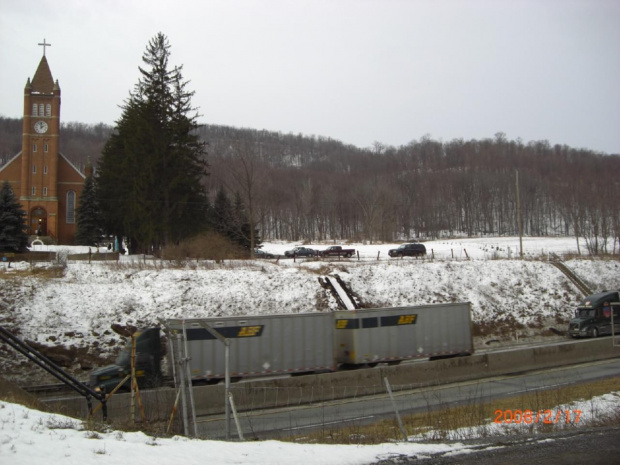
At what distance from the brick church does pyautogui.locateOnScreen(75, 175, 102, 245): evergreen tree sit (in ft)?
29.8

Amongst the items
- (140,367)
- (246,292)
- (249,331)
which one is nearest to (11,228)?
(246,292)

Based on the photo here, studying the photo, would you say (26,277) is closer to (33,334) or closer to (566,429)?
(33,334)

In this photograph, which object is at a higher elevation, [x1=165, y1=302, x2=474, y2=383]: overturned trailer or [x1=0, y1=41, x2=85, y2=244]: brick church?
[x1=0, y1=41, x2=85, y2=244]: brick church

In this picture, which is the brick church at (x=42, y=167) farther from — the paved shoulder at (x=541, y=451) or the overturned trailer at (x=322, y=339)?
the paved shoulder at (x=541, y=451)

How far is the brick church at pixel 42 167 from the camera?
2840 inches

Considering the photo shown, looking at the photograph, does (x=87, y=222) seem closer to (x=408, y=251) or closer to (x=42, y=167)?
(x=42, y=167)

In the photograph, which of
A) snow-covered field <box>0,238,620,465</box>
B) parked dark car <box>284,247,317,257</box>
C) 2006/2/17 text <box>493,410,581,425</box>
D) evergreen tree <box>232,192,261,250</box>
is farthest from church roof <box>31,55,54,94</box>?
2006/2/17 text <box>493,410,581,425</box>

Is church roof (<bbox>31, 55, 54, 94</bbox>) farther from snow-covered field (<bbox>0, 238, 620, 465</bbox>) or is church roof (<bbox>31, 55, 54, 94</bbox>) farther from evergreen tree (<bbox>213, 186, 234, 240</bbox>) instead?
snow-covered field (<bbox>0, 238, 620, 465</bbox>)

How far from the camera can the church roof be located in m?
73.1

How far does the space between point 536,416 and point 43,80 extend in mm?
80459

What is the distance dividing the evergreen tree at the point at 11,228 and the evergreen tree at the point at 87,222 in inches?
742

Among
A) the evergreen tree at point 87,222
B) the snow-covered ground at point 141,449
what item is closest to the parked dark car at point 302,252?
the evergreen tree at point 87,222

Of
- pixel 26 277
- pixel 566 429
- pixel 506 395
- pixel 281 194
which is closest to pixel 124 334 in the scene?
pixel 26 277

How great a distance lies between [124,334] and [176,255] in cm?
1153
